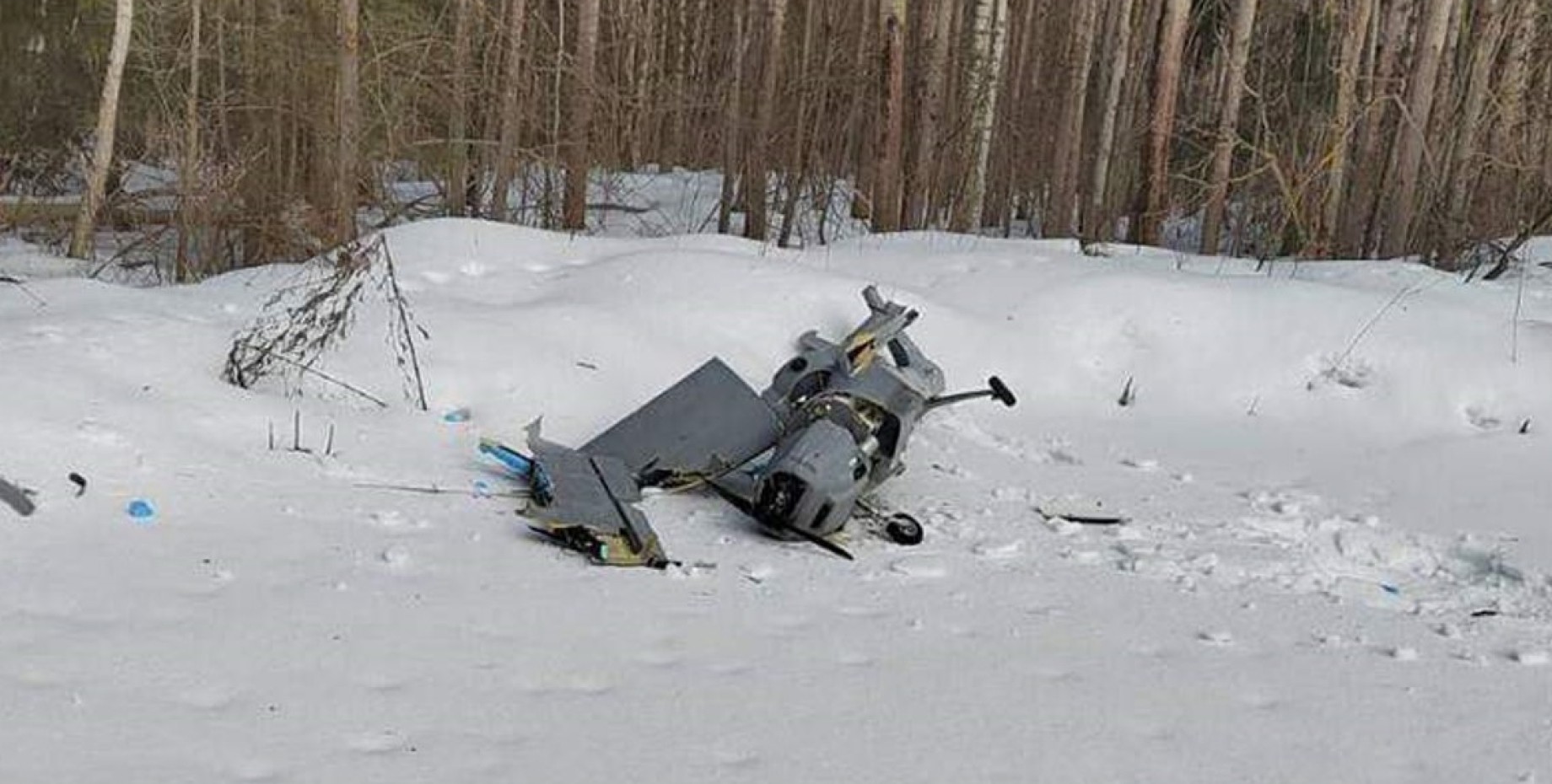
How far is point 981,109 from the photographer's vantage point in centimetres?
1262

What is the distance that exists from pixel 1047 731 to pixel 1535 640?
175 centimetres

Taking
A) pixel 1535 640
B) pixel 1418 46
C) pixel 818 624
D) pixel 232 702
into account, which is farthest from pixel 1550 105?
pixel 232 702

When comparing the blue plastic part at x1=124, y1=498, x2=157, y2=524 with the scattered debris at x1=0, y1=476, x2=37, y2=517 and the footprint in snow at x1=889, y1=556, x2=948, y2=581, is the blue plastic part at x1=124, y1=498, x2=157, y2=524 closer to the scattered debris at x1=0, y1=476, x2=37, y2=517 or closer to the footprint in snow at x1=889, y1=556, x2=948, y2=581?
the scattered debris at x1=0, y1=476, x2=37, y2=517

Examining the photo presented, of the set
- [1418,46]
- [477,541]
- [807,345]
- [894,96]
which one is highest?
[1418,46]

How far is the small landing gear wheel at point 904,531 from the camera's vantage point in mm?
4148

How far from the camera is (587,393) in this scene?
Result: 212 inches

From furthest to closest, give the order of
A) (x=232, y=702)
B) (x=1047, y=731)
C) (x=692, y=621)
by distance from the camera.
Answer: (x=692, y=621), (x=1047, y=731), (x=232, y=702)

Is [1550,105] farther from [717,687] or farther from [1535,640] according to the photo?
[717,687]

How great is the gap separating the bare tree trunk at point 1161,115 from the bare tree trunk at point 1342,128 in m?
1.27

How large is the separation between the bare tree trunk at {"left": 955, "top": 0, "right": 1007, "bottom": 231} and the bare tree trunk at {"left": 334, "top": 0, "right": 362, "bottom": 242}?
5642mm

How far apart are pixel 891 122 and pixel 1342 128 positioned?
355 centimetres

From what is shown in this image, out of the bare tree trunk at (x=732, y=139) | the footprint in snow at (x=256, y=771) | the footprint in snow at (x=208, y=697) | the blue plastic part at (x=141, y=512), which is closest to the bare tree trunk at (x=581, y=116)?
the bare tree trunk at (x=732, y=139)

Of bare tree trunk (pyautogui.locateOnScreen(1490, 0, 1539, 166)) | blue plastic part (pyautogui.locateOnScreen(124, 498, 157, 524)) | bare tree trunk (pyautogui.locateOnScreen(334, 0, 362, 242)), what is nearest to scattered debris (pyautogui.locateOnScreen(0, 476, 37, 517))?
blue plastic part (pyautogui.locateOnScreen(124, 498, 157, 524))

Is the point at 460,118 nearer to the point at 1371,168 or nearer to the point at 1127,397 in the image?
the point at 1127,397
